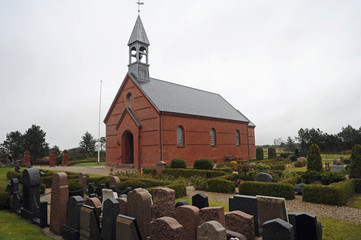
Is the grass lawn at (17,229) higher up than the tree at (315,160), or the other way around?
the tree at (315,160)

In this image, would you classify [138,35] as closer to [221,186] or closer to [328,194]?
[221,186]

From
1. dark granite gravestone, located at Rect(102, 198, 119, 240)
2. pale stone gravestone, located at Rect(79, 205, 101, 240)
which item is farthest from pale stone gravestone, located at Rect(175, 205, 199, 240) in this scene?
pale stone gravestone, located at Rect(79, 205, 101, 240)

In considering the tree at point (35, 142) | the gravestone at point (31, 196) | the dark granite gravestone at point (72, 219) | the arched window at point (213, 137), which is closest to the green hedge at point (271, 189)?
the dark granite gravestone at point (72, 219)

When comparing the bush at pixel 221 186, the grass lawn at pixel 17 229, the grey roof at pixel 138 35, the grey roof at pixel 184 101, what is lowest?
the grass lawn at pixel 17 229

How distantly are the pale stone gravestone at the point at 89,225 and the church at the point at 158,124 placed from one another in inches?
573

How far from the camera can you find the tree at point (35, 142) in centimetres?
4256

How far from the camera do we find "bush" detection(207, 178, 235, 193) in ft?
34.5

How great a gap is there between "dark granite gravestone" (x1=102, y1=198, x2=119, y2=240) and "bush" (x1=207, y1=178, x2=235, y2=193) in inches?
267

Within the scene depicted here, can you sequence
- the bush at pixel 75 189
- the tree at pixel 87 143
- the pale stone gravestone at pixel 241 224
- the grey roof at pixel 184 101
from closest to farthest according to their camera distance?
the pale stone gravestone at pixel 241 224 < the bush at pixel 75 189 < the grey roof at pixel 184 101 < the tree at pixel 87 143

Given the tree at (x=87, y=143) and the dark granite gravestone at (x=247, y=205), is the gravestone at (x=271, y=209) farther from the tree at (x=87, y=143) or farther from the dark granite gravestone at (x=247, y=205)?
the tree at (x=87, y=143)

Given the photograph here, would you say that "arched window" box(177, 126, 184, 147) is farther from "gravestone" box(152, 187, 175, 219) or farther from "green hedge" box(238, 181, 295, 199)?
"gravestone" box(152, 187, 175, 219)

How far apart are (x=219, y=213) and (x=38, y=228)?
5.57 meters

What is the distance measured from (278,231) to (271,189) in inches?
259

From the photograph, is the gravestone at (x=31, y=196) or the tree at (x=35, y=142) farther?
the tree at (x=35, y=142)
